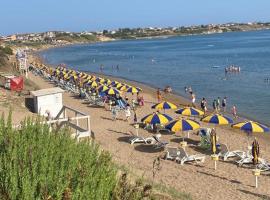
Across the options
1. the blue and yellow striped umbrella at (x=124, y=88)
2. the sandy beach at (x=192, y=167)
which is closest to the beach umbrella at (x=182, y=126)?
the sandy beach at (x=192, y=167)

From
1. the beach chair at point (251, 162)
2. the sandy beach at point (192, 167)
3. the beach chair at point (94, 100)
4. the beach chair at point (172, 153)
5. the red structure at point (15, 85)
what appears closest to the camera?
the sandy beach at point (192, 167)

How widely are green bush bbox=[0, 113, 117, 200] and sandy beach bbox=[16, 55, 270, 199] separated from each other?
3937 mm

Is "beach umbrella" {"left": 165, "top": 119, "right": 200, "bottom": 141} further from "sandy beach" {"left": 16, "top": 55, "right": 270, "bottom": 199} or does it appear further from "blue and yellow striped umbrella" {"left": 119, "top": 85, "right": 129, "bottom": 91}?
"blue and yellow striped umbrella" {"left": 119, "top": 85, "right": 129, "bottom": 91}

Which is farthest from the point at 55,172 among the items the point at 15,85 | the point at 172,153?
the point at 15,85

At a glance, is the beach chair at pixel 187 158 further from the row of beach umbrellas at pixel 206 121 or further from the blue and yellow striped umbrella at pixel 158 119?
the blue and yellow striped umbrella at pixel 158 119

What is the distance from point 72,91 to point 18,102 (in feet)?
40.9

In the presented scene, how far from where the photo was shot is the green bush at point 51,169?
194 inches

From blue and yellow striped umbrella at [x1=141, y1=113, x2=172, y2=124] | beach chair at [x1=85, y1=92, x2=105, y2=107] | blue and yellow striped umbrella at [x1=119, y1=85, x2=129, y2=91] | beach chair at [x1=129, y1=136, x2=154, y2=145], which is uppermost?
blue and yellow striped umbrella at [x1=141, y1=113, x2=172, y2=124]

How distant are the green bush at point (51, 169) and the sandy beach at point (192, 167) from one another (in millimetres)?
3937

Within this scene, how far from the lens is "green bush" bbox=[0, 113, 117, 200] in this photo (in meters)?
4.93

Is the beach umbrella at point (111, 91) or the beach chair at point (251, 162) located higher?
the beach umbrella at point (111, 91)

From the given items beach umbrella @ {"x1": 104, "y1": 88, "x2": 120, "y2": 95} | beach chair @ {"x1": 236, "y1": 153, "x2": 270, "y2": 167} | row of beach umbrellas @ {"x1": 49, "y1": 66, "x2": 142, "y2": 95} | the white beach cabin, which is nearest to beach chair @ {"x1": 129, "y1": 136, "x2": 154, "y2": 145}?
the white beach cabin

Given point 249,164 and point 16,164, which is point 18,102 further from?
point 16,164

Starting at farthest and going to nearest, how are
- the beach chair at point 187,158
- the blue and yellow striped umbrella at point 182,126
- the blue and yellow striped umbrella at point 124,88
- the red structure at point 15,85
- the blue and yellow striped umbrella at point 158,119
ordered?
1. the blue and yellow striped umbrella at point 124,88
2. the red structure at point 15,85
3. the blue and yellow striped umbrella at point 158,119
4. the blue and yellow striped umbrella at point 182,126
5. the beach chair at point 187,158
